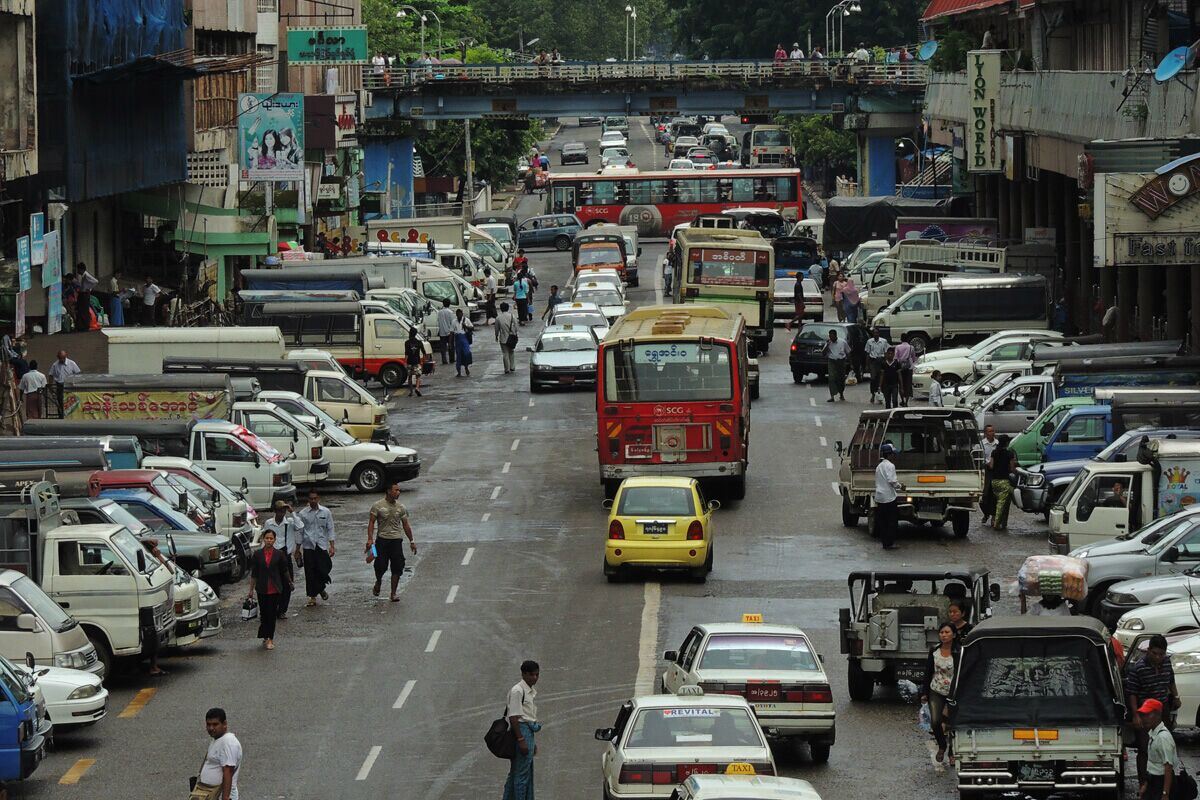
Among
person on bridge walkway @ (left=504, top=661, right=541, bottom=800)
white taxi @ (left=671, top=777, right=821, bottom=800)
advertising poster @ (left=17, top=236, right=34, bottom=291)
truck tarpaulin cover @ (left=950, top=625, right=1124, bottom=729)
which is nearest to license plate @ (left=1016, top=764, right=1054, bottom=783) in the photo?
truck tarpaulin cover @ (left=950, top=625, right=1124, bottom=729)

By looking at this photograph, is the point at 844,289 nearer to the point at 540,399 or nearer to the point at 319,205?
the point at 540,399

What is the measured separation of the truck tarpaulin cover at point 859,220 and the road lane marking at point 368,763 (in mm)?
58823

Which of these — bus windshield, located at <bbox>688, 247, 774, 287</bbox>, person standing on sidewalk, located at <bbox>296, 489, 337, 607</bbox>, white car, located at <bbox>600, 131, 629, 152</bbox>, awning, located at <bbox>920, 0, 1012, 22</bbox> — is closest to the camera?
person standing on sidewalk, located at <bbox>296, 489, 337, 607</bbox>

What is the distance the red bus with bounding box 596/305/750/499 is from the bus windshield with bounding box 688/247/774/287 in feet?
64.2

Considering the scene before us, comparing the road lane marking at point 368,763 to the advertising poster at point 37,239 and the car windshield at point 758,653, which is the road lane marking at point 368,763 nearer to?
the car windshield at point 758,653

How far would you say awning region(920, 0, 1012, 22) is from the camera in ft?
248

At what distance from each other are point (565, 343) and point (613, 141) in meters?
96.5

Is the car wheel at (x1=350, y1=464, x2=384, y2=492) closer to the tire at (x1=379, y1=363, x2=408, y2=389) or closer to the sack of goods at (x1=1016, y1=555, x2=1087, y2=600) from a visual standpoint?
the tire at (x1=379, y1=363, x2=408, y2=389)

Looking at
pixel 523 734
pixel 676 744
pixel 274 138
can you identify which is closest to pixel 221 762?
pixel 523 734

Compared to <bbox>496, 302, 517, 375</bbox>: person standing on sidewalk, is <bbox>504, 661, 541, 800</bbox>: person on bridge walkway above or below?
below

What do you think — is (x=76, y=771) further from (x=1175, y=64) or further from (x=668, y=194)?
(x=668, y=194)

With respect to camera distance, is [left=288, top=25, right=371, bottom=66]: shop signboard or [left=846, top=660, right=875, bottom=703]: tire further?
[left=288, top=25, right=371, bottom=66]: shop signboard

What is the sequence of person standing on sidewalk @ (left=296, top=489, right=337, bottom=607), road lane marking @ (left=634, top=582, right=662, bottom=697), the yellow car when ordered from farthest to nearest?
the yellow car < person standing on sidewalk @ (left=296, top=489, right=337, bottom=607) < road lane marking @ (left=634, top=582, right=662, bottom=697)

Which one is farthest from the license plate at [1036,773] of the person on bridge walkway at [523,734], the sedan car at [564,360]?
the sedan car at [564,360]
